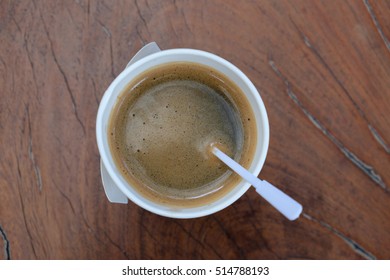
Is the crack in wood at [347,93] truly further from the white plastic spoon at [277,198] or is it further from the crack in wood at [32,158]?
the crack in wood at [32,158]

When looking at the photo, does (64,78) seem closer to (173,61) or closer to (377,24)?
(173,61)

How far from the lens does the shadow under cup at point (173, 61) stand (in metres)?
0.62

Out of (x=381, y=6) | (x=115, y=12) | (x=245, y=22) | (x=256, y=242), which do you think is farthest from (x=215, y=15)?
(x=256, y=242)

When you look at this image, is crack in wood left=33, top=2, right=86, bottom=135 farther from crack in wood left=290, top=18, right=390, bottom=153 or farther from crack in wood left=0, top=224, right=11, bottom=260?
crack in wood left=290, top=18, right=390, bottom=153

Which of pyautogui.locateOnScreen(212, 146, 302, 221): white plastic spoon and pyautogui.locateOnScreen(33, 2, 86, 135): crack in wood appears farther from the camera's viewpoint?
pyautogui.locateOnScreen(33, 2, 86, 135): crack in wood

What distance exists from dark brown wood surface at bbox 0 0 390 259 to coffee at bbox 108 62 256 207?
0.07m

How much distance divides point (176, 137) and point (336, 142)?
30cm

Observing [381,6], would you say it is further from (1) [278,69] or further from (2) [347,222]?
(2) [347,222]

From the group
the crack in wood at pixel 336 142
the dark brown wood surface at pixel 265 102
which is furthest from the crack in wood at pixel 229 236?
the crack in wood at pixel 336 142

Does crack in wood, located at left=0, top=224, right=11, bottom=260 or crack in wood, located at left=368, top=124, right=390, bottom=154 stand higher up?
crack in wood, located at left=368, top=124, right=390, bottom=154

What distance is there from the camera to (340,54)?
30.4 inches

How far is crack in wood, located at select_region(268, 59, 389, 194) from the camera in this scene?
76cm

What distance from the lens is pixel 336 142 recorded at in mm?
776

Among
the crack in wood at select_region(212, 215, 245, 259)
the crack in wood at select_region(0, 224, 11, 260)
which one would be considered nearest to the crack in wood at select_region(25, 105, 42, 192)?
the crack in wood at select_region(0, 224, 11, 260)
